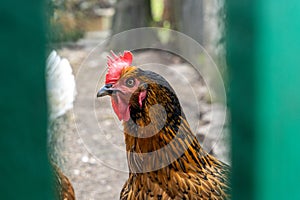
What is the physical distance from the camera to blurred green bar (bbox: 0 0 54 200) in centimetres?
33

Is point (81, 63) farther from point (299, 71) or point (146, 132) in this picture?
point (299, 71)

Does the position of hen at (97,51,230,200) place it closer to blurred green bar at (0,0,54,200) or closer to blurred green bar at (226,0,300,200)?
blurred green bar at (226,0,300,200)

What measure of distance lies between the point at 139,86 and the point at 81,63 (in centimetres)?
304

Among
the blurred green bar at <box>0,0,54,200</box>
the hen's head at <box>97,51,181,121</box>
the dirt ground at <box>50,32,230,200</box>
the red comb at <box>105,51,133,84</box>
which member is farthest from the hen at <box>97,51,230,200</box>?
Answer: the blurred green bar at <box>0,0,54,200</box>

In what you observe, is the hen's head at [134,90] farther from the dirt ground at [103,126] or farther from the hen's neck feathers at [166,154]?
the dirt ground at [103,126]

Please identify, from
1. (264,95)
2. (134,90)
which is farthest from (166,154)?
(264,95)

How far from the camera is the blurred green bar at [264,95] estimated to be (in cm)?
43

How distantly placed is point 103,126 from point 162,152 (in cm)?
208

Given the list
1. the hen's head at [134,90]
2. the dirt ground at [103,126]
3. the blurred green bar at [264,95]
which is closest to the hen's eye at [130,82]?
the hen's head at [134,90]

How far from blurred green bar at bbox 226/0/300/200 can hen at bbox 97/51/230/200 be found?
1.11 m

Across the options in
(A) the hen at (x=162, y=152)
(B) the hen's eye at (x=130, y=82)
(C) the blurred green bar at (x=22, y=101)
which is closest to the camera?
(C) the blurred green bar at (x=22, y=101)

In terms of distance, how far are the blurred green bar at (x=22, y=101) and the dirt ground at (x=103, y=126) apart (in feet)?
7.31

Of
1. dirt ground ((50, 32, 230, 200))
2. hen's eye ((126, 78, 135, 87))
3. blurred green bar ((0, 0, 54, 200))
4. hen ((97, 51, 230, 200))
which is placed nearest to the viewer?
blurred green bar ((0, 0, 54, 200))

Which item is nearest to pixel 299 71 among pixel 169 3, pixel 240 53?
pixel 240 53
